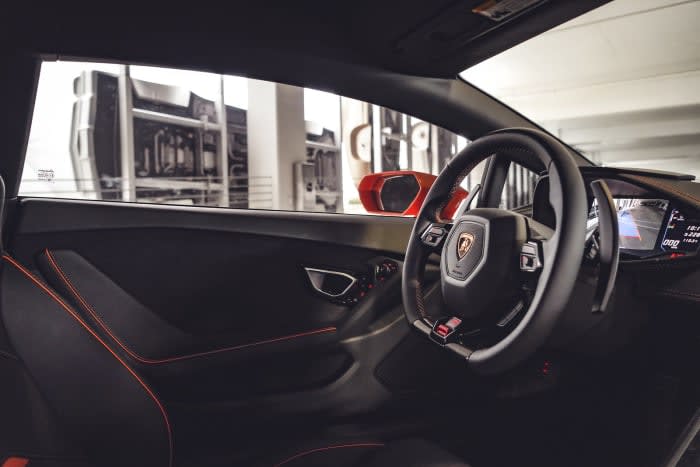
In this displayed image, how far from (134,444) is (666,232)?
147 centimetres

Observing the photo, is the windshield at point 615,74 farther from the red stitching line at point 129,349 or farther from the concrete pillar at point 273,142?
the red stitching line at point 129,349

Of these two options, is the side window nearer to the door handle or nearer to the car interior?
the car interior

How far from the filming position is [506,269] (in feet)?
3.36

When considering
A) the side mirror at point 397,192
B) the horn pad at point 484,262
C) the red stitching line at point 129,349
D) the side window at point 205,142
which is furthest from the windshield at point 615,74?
the horn pad at point 484,262

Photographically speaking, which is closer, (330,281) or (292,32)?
(292,32)

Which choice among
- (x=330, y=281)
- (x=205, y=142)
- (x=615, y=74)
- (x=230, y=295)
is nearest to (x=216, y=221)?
(x=230, y=295)

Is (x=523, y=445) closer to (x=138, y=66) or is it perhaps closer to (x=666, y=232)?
(x=666, y=232)

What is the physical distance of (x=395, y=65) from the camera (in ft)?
5.13

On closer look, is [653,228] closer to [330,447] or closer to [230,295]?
[330,447]

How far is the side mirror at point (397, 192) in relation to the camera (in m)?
1.96

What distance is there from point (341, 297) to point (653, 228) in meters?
0.89

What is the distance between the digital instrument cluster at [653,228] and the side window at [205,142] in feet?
1.38

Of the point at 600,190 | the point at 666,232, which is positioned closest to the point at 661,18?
the point at 666,232

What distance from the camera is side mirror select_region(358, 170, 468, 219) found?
6.43 ft
